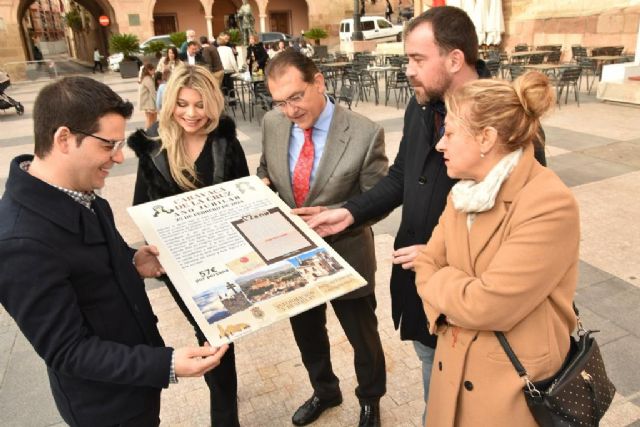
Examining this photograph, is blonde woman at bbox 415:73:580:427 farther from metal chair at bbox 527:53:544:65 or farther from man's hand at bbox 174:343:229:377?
metal chair at bbox 527:53:544:65

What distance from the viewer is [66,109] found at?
128cm

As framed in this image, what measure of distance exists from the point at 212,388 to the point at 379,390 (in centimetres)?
85

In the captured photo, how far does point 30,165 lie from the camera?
54.4 inches

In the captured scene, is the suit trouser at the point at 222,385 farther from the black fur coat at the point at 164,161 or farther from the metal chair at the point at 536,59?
the metal chair at the point at 536,59

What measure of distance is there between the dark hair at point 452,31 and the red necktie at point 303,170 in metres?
0.68

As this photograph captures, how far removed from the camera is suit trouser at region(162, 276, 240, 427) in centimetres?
228

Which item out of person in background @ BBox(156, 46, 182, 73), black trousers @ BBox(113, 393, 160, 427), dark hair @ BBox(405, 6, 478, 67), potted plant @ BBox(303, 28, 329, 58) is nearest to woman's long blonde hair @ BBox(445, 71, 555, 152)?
dark hair @ BBox(405, 6, 478, 67)

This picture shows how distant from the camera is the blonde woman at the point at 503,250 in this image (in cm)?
123

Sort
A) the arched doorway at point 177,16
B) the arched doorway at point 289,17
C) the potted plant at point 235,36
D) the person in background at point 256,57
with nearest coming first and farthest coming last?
the person in background at point 256,57 < the potted plant at point 235,36 < the arched doorway at point 177,16 < the arched doorway at point 289,17

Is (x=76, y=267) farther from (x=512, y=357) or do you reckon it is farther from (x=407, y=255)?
(x=512, y=357)

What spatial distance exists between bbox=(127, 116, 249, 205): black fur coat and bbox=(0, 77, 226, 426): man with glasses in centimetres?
64

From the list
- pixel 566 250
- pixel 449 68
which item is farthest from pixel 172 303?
pixel 566 250

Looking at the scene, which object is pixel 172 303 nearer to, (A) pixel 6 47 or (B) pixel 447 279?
(B) pixel 447 279

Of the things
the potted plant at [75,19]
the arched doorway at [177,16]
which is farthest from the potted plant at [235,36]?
the potted plant at [75,19]
